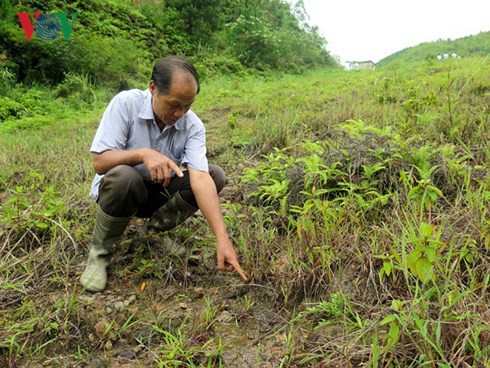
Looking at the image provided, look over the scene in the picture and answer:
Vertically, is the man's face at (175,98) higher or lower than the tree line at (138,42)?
lower

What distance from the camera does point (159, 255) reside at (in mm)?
2383

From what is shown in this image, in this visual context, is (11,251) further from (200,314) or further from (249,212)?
(249,212)

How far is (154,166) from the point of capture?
2.09 meters

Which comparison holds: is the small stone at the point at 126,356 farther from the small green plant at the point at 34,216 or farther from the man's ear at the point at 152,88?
the man's ear at the point at 152,88

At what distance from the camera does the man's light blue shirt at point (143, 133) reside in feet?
7.29

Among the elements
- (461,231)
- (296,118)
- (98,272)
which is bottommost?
(98,272)

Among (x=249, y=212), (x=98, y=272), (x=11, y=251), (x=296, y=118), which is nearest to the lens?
(x=98, y=272)

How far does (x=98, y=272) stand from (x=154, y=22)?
994cm

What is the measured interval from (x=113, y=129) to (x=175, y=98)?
0.38 m

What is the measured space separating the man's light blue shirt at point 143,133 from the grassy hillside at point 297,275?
1.45 feet

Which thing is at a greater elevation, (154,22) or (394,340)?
(154,22)

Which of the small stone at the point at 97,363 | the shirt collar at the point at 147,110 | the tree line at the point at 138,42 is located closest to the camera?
the small stone at the point at 97,363

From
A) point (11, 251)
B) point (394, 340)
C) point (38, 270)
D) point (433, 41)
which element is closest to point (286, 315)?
point (394, 340)

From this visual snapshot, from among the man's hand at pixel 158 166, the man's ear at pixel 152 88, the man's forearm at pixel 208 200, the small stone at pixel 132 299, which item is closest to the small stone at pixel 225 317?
the man's forearm at pixel 208 200
